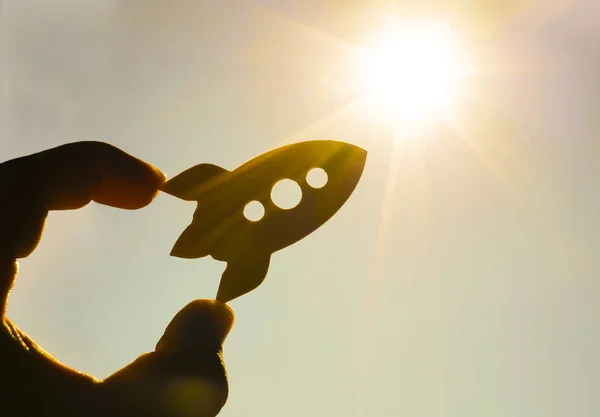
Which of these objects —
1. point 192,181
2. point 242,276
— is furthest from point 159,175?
point 242,276

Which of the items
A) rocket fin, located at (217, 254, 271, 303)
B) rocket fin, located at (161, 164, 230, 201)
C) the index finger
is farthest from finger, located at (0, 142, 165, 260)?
rocket fin, located at (217, 254, 271, 303)

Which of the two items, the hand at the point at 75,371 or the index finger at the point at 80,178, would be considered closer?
the hand at the point at 75,371

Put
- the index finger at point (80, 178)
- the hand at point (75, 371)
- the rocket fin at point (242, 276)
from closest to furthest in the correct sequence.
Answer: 1. the hand at point (75, 371)
2. the index finger at point (80, 178)
3. the rocket fin at point (242, 276)

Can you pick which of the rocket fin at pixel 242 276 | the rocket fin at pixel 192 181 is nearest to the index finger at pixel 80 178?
the rocket fin at pixel 192 181

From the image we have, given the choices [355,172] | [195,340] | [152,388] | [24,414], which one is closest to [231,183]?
[355,172]

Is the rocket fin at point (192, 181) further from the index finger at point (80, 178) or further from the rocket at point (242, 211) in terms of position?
the index finger at point (80, 178)

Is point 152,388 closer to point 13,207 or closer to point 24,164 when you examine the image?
point 13,207

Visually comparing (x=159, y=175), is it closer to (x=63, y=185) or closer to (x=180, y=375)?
(x=63, y=185)
